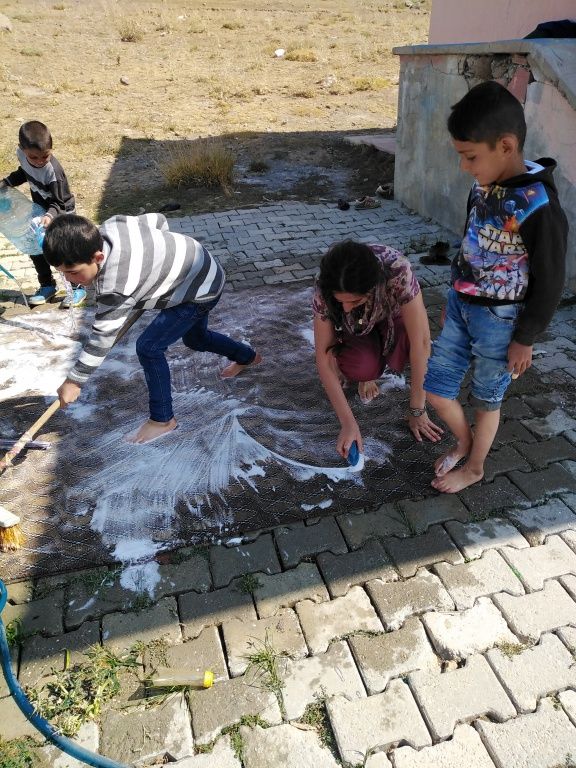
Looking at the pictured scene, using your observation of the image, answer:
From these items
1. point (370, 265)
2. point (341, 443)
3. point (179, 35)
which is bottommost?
point (341, 443)

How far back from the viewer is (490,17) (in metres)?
6.15

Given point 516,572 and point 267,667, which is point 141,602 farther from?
point 516,572

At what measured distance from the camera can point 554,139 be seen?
3844 mm

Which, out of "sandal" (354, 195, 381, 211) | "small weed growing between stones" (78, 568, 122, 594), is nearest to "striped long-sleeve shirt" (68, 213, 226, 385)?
"small weed growing between stones" (78, 568, 122, 594)

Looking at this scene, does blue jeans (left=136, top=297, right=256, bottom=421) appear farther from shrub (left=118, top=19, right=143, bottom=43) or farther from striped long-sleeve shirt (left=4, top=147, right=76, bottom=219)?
shrub (left=118, top=19, right=143, bottom=43)

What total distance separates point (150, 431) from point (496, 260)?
1.85 meters

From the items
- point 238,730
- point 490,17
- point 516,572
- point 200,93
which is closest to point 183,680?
point 238,730

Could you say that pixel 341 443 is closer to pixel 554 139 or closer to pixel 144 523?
pixel 144 523

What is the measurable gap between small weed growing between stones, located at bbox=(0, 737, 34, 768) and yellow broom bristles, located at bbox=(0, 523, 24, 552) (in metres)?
0.77

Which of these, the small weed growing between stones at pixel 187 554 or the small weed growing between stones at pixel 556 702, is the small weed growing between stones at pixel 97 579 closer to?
the small weed growing between stones at pixel 187 554

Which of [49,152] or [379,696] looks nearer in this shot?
[379,696]

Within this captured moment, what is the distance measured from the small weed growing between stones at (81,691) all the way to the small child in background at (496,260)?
1562 mm

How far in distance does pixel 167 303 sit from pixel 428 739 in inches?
80.2

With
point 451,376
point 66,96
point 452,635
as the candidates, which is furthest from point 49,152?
point 66,96
